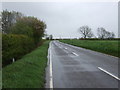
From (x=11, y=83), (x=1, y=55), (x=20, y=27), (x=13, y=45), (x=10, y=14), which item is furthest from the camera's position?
(x=10, y=14)

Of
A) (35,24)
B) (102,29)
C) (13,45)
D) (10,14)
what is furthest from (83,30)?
(13,45)

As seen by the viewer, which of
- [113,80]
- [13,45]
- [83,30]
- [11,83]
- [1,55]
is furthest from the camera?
[83,30]

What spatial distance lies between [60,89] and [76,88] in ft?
1.98

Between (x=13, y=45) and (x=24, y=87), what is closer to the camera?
(x=24, y=87)

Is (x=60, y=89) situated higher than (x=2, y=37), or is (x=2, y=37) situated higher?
(x=2, y=37)

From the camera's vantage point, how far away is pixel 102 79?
9141mm

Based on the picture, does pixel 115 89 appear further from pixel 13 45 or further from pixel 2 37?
pixel 13 45

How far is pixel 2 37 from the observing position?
14195 mm

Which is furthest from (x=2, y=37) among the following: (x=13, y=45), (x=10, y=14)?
(x=10, y=14)

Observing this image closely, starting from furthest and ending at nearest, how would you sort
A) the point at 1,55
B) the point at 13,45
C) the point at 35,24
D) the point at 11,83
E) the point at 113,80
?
the point at 35,24, the point at 13,45, the point at 1,55, the point at 113,80, the point at 11,83

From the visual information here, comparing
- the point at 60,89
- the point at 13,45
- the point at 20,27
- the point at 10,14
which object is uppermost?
the point at 10,14

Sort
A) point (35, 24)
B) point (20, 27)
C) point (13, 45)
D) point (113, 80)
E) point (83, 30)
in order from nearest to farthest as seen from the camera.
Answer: point (113, 80), point (13, 45), point (20, 27), point (35, 24), point (83, 30)

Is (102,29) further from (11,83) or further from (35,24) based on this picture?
(11,83)

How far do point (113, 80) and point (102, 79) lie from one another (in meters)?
0.49
